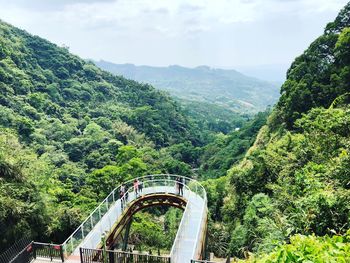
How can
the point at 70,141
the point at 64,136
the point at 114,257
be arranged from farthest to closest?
the point at 64,136 → the point at 70,141 → the point at 114,257

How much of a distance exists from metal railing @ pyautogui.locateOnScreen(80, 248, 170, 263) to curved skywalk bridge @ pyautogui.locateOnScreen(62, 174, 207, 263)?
1.75 ft

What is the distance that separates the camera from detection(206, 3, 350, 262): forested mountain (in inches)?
415

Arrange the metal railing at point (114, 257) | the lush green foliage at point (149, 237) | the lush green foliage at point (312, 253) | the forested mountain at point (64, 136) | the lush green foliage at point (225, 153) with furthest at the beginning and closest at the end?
1. the lush green foliage at point (225, 153)
2. the lush green foliage at point (149, 237)
3. the forested mountain at point (64, 136)
4. the metal railing at point (114, 257)
5. the lush green foliage at point (312, 253)

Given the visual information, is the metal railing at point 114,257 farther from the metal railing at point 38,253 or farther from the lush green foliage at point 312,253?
the lush green foliage at point 312,253

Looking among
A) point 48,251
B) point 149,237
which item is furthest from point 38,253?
point 149,237

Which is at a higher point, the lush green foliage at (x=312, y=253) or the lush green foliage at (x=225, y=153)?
the lush green foliage at (x=312, y=253)

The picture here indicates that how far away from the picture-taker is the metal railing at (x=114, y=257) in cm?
1321

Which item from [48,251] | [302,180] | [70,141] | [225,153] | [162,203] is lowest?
[225,153]

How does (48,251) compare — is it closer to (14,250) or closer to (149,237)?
(14,250)

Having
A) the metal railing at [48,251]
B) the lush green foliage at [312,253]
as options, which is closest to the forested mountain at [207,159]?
the lush green foliage at [312,253]

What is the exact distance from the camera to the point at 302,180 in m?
15.9

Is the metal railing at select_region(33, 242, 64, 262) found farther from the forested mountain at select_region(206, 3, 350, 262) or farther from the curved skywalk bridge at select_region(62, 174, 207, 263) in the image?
the forested mountain at select_region(206, 3, 350, 262)

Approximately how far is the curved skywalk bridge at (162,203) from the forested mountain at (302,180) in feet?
7.95

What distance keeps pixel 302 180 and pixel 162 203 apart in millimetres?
9681
